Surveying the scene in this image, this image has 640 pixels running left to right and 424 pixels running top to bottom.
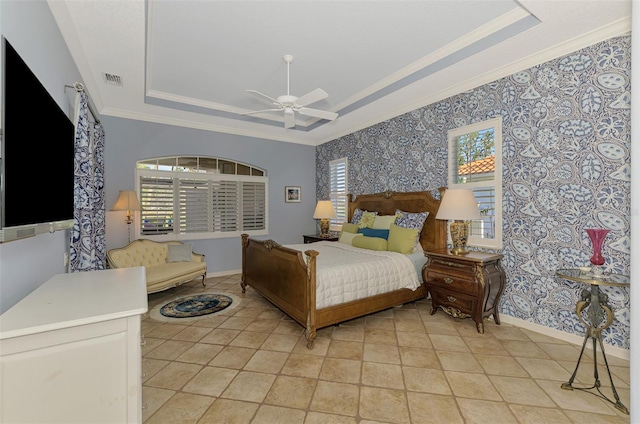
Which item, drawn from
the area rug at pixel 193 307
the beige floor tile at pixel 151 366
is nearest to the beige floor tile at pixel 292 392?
the beige floor tile at pixel 151 366

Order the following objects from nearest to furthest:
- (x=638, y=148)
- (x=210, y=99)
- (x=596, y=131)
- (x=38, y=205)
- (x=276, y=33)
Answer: (x=638, y=148) < (x=38, y=205) < (x=596, y=131) < (x=276, y=33) < (x=210, y=99)

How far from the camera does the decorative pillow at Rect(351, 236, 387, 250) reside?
150 inches

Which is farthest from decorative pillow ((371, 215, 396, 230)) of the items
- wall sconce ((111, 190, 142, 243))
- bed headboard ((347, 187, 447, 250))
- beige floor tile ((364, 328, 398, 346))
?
wall sconce ((111, 190, 142, 243))

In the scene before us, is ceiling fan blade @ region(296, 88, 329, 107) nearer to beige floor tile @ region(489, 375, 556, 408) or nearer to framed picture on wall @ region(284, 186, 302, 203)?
beige floor tile @ region(489, 375, 556, 408)

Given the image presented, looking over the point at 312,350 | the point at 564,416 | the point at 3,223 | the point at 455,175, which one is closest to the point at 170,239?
the point at 312,350

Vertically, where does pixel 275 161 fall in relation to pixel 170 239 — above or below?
above

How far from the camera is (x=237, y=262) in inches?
214

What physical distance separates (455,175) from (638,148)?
2.38m

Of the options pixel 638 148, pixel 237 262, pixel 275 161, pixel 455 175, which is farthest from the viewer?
pixel 275 161

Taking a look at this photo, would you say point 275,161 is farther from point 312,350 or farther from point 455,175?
point 312,350

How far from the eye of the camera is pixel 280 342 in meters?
2.74

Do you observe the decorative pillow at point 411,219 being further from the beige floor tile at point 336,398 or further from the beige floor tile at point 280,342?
the beige floor tile at point 336,398

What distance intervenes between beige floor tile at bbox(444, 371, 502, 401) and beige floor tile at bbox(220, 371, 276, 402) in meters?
1.36

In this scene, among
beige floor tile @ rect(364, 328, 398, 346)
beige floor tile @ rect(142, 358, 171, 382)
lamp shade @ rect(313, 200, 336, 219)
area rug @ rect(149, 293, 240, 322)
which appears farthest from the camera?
lamp shade @ rect(313, 200, 336, 219)
